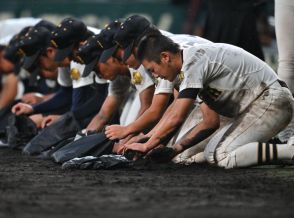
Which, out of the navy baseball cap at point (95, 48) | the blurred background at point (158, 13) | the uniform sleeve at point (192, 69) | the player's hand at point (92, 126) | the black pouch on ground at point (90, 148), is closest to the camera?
the uniform sleeve at point (192, 69)

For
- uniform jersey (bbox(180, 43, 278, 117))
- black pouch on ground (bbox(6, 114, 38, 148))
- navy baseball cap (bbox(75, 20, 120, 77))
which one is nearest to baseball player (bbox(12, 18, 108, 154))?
black pouch on ground (bbox(6, 114, 38, 148))

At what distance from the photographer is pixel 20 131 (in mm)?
10211

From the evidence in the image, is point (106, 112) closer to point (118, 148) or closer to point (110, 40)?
point (110, 40)

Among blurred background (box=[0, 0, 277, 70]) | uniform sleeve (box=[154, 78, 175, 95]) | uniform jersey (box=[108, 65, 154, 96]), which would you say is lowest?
uniform sleeve (box=[154, 78, 175, 95])

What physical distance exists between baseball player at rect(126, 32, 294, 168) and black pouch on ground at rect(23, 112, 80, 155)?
75.1 inches

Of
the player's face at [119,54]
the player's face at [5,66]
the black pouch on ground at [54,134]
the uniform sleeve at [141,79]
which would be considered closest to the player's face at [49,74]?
the black pouch on ground at [54,134]

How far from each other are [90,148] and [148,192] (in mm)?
2196

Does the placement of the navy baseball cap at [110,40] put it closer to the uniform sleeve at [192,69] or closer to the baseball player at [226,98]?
the baseball player at [226,98]

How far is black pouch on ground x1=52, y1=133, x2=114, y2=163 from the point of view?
26.1 ft

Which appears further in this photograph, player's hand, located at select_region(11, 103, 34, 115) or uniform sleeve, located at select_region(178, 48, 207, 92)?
player's hand, located at select_region(11, 103, 34, 115)

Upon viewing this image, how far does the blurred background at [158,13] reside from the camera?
11.7m

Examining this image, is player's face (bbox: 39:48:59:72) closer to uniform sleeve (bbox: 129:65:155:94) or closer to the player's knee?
uniform sleeve (bbox: 129:65:155:94)

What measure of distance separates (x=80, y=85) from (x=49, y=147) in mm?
706

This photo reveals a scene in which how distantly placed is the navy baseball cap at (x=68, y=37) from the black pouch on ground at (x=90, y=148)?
1500 millimetres
